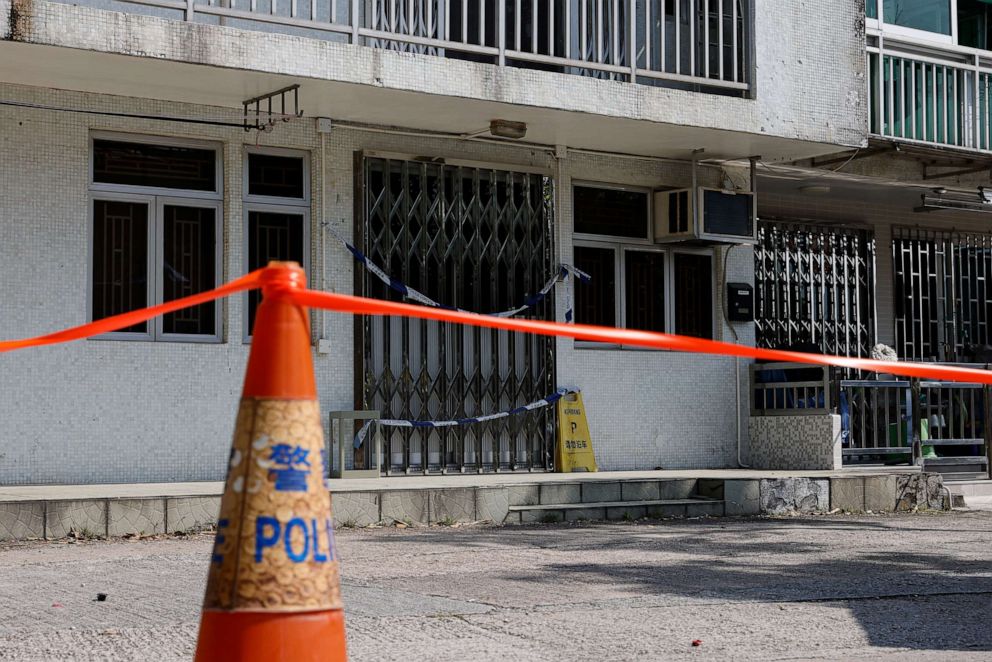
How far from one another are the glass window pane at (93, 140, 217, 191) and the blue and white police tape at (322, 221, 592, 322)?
1.16m

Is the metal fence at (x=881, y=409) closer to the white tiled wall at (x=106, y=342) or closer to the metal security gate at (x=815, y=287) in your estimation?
the metal security gate at (x=815, y=287)

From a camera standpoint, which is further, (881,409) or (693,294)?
(693,294)

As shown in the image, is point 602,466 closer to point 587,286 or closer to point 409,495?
point 587,286

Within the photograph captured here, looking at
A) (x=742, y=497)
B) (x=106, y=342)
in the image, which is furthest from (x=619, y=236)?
(x=106, y=342)

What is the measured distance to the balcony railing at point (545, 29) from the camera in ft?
36.3

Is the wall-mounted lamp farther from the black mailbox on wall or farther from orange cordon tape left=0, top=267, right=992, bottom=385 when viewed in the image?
orange cordon tape left=0, top=267, right=992, bottom=385

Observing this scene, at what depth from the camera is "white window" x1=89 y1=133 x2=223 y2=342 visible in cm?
1113

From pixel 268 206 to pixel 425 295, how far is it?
1.67 metres

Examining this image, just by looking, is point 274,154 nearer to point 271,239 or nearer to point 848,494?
point 271,239

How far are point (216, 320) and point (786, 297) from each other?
7.23m

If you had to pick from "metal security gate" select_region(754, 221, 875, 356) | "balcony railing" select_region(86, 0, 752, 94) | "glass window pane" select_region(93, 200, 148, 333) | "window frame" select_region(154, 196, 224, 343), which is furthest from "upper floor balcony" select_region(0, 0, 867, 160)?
"metal security gate" select_region(754, 221, 875, 356)

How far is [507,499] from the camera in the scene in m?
11.0

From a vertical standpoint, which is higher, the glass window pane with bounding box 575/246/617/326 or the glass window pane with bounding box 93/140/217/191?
the glass window pane with bounding box 93/140/217/191

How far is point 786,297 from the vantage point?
1578 cm
